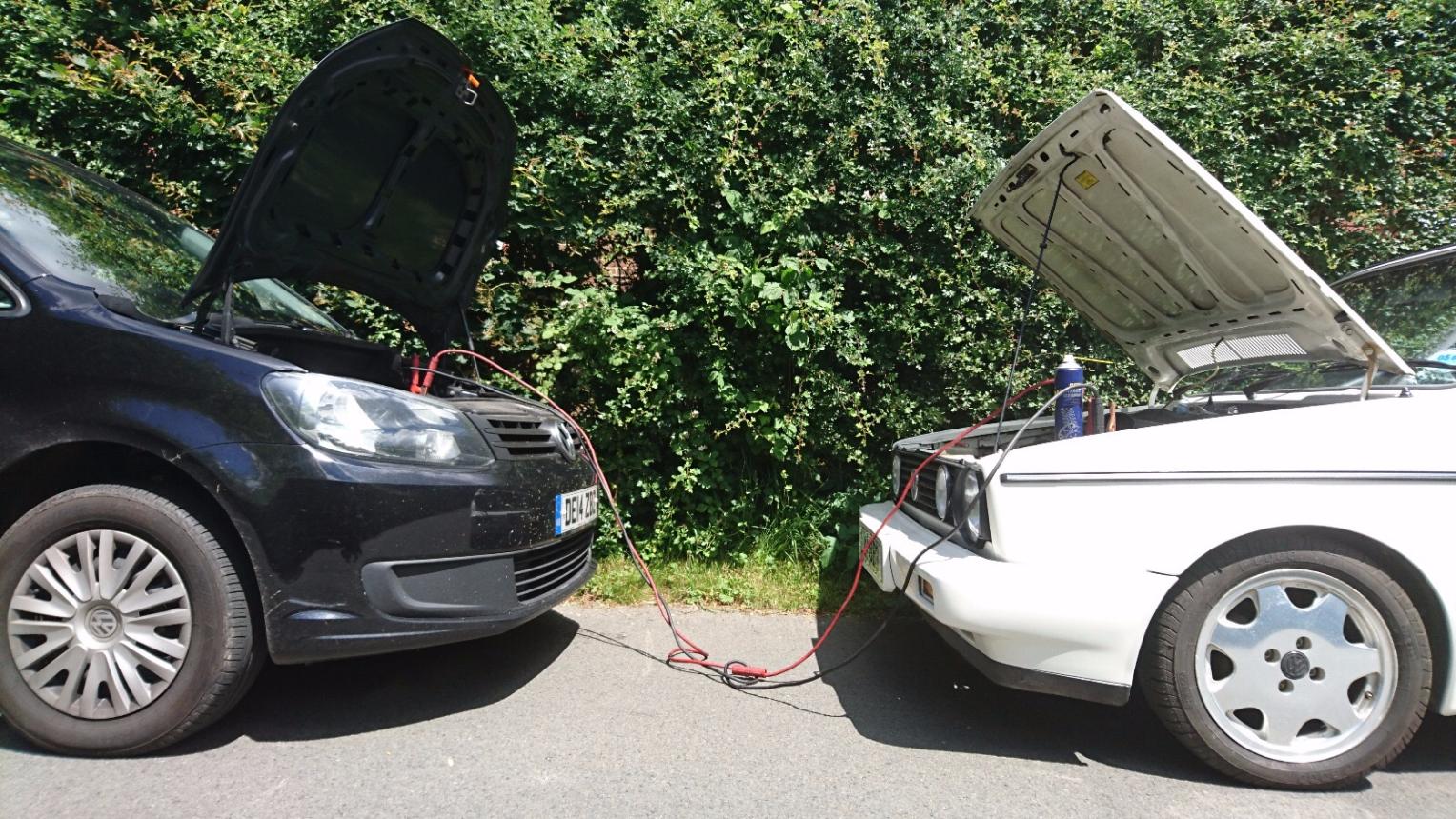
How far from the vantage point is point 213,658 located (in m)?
2.47

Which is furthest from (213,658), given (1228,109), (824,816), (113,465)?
(1228,109)

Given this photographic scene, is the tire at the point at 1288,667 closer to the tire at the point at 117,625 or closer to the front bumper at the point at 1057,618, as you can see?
the front bumper at the point at 1057,618

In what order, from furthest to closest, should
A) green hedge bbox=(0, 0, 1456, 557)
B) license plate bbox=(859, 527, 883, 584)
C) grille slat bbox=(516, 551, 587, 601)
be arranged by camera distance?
1. green hedge bbox=(0, 0, 1456, 557)
2. license plate bbox=(859, 527, 883, 584)
3. grille slat bbox=(516, 551, 587, 601)

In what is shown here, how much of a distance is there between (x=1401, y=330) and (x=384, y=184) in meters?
4.29

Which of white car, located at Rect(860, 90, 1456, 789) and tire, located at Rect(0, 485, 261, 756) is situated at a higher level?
white car, located at Rect(860, 90, 1456, 789)

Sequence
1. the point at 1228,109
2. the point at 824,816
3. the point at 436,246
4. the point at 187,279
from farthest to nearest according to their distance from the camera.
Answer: the point at 1228,109
the point at 436,246
the point at 187,279
the point at 824,816

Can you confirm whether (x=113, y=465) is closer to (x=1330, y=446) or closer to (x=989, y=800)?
(x=989, y=800)

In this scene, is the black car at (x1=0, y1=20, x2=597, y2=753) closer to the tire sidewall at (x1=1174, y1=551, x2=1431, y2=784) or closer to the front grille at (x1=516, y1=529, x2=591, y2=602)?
the front grille at (x1=516, y1=529, x2=591, y2=602)

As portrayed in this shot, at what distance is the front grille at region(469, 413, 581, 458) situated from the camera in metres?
2.89

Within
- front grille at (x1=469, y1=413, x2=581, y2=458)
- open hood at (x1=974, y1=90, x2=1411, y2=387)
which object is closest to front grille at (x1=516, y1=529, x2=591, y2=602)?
front grille at (x1=469, y1=413, x2=581, y2=458)

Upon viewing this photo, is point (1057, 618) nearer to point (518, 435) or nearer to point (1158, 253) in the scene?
point (1158, 253)

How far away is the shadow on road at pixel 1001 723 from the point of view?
265 cm

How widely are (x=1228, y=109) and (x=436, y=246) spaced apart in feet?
14.7

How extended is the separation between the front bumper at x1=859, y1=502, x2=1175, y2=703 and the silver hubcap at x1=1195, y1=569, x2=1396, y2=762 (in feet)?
0.89
